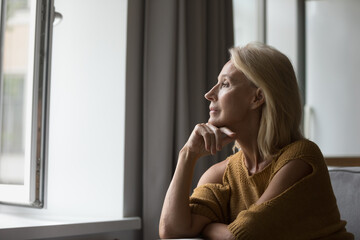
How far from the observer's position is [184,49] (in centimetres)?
244

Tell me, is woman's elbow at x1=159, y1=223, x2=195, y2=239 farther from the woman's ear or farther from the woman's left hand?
the woman's ear

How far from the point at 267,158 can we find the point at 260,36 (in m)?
2.34

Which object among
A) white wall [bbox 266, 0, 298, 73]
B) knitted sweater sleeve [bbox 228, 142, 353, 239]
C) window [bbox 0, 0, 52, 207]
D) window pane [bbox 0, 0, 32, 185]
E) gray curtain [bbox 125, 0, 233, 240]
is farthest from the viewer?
white wall [bbox 266, 0, 298, 73]

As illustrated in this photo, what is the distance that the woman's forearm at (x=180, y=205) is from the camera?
5.57 feet

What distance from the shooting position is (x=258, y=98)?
5.83 ft

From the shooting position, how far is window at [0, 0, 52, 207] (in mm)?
1938

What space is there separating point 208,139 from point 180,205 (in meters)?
0.24

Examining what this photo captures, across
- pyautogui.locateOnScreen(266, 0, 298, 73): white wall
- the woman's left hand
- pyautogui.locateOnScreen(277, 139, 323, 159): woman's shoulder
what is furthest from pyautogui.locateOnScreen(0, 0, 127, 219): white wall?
pyautogui.locateOnScreen(266, 0, 298, 73): white wall

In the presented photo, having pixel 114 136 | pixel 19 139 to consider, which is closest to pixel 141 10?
pixel 114 136

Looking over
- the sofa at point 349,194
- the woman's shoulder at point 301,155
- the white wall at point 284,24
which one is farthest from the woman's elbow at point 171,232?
the white wall at point 284,24

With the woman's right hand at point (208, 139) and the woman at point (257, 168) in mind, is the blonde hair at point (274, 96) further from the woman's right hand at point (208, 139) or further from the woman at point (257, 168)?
the woman's right hand at point (208, 139)

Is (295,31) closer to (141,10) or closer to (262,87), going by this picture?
(141,10)

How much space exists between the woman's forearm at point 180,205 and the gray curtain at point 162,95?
55 cm

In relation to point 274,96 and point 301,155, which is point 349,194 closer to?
point 301,155
